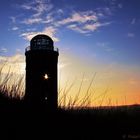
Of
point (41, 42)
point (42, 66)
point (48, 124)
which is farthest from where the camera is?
point (41, 42)

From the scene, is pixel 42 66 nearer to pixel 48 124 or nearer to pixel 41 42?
pixel 41 42

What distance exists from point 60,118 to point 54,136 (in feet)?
2.44

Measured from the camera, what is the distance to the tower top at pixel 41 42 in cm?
3111

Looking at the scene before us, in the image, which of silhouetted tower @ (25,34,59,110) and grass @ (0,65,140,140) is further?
silhouetted tower @ (25,34,59,110)

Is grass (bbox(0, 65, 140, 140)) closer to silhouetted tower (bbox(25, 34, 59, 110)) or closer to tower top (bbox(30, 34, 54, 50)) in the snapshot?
silhouetted tower (bbox(25, 34, 59, 110))

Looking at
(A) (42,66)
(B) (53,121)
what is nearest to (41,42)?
(A) (42,66)

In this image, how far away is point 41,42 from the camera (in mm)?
31578

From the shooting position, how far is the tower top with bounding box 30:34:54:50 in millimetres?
31109

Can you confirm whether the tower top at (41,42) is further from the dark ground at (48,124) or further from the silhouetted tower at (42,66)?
the dark ground at (48,124)

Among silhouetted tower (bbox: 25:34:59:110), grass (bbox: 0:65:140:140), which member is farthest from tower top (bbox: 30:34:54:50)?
grass (bbox: 0:65:140:140)

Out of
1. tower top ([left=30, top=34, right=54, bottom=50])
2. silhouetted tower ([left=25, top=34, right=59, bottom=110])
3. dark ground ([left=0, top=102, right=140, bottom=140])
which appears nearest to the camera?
dark ground ([left=0, top=102, right=140, bottom=140])

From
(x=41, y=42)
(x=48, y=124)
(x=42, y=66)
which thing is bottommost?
(x=48, y=124)

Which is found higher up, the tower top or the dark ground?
the tower top

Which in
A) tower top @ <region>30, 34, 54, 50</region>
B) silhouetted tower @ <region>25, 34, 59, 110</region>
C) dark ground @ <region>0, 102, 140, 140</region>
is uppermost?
tower top @ <region>30, 34, 54, 50</region>
